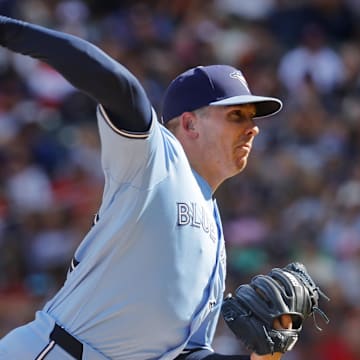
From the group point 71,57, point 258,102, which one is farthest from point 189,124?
point 71,57

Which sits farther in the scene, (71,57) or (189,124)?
(189,124)

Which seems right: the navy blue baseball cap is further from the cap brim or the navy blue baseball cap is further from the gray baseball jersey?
the gray baseball jersey

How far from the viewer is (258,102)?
12.4 feet

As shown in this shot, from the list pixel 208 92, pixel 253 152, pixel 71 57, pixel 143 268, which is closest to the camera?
pixel 71 57

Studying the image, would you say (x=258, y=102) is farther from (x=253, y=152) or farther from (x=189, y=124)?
(x=253, y=152)

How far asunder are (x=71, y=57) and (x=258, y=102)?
46.5 inches

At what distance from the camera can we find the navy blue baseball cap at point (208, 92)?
3.70m

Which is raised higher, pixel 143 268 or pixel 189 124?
pixel 189 124

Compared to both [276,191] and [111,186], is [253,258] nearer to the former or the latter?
[276,191]

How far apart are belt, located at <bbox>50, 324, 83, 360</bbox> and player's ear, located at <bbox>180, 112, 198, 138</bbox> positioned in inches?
35.1

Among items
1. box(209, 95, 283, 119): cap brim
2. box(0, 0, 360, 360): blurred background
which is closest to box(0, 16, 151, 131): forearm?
box(209, 95, 283, 119): cap brim

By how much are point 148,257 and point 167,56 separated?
648 cm

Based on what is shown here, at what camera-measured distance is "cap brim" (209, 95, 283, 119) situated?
12.0 ft

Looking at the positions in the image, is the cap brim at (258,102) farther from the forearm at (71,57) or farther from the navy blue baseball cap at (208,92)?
the forearm at (71,57)
